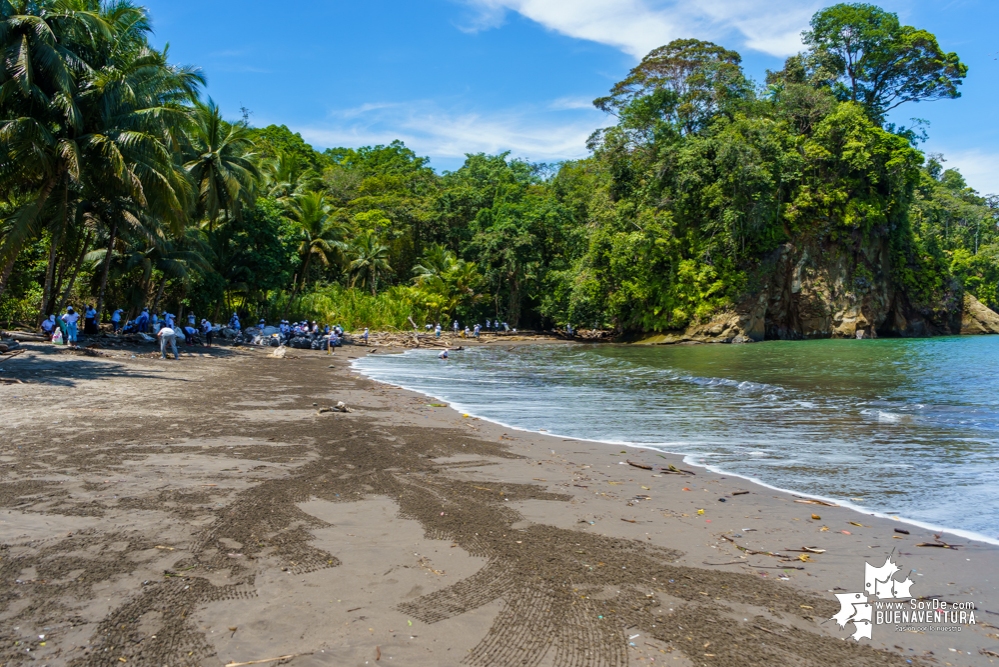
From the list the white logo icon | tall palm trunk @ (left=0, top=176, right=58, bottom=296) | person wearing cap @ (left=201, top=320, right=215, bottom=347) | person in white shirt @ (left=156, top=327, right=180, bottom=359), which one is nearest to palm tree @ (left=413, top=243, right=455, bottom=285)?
person wearing cap @ (left=201, top=320, right=215, bottom=347)

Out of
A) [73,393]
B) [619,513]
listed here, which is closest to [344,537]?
[619,513]

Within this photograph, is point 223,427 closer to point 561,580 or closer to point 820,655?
point 561,580

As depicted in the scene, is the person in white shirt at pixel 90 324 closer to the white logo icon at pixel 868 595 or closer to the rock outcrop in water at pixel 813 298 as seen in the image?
the white logo icon at pixel 868 595

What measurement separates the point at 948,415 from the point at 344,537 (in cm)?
1218

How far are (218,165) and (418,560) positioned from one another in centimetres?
2802

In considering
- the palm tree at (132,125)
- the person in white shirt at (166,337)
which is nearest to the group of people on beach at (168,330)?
the person in white shirt at (166,337)

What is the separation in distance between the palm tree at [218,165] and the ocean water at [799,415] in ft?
34.9

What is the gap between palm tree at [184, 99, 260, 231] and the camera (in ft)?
91.5

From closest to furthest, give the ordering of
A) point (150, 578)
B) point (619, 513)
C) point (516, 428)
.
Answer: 1. point (150, 578)
2. point (619, 513)
3. point (516, 428)

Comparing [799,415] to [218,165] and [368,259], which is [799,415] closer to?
[218,165]

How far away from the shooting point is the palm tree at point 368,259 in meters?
48.2

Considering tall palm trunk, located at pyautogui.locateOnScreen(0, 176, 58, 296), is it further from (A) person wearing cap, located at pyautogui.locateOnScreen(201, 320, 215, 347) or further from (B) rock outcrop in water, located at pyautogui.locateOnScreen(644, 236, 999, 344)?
(B) rock outcrop in water, located at pyautogui.locateOnScreen(644, 236, 999, 344)

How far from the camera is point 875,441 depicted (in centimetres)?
954

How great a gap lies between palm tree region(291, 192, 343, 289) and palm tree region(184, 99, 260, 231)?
709 centimetres
